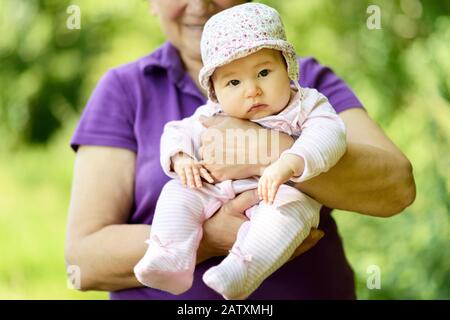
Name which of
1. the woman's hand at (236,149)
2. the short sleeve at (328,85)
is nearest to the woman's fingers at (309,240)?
the woman's hand at (236,149)

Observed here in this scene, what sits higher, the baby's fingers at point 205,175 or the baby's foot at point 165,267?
the baby's fingers at point 205,175

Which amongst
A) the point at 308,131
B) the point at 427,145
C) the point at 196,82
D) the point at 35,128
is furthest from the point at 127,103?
the point at 35,128

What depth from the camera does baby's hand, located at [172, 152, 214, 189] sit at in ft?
4.99

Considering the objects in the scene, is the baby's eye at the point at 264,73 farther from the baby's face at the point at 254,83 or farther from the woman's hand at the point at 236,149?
the woman's hand at the point at 236,149

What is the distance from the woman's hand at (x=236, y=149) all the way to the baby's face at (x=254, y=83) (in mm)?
58

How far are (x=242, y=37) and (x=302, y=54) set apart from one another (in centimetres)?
248

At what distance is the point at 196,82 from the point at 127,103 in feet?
0.59

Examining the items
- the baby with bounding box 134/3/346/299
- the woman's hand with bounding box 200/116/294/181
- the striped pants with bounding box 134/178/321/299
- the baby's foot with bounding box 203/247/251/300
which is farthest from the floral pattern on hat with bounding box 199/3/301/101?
the baby's foot with bounding box 203/247/251/300

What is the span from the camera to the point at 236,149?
62.3 inches

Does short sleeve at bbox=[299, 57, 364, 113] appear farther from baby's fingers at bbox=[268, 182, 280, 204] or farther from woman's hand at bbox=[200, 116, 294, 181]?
baby's fingers at bbox=[268, 182, 280, 204]

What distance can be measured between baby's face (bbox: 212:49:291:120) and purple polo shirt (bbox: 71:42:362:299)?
1.32 ft

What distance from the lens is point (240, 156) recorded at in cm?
157

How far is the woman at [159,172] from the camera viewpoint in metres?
1.76
